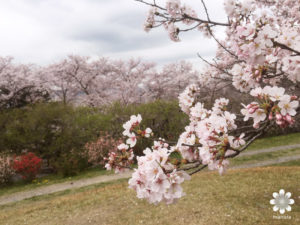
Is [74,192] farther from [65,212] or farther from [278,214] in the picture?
[278,214]

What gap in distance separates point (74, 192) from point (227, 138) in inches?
270

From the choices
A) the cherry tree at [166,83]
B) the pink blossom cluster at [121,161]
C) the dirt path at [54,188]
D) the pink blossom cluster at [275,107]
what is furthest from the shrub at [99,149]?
the cherry tree at [166,83]

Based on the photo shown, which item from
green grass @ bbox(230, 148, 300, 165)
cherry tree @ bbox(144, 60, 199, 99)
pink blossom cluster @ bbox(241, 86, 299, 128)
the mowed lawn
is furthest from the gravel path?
cherry tree @ bbox(144, 60, 199, 99)

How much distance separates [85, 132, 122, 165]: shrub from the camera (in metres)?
10.6

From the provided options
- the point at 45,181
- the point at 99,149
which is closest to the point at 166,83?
the point at 99,149

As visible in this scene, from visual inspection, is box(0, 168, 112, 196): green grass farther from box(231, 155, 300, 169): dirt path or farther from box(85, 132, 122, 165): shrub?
box(231, 155, 300, 169): dirt path

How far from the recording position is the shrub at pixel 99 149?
34.8ft

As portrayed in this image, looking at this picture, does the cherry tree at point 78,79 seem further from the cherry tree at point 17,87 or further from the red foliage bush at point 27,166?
the red foliage bush at point 27,166

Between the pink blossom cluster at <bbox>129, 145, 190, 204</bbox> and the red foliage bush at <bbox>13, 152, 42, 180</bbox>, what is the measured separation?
9150mm

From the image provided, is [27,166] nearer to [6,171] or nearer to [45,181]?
[6,171]

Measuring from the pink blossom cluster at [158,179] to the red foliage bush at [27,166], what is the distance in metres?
9.15

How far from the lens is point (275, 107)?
4.69 feet

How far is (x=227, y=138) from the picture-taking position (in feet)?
5.24

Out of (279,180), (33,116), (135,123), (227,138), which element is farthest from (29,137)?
(227,138)
